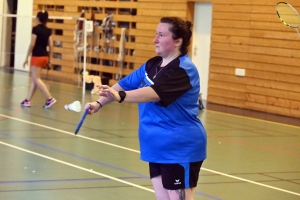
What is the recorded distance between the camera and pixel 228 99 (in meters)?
15.9

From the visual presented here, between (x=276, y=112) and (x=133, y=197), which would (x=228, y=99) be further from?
(x=133, y=197)

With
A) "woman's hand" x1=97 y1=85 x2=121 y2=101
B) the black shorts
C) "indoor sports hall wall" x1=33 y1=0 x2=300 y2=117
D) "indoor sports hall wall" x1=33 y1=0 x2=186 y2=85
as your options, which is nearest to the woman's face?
"woman's hand" x1=97 y1=85 x2=121 y2=101

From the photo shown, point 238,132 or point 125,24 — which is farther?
point 125,24

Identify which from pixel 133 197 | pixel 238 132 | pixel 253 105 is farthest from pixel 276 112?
pixel 133 197

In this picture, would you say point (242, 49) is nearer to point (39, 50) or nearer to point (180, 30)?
point (39, 50)

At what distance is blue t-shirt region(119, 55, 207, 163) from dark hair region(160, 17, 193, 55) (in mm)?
74

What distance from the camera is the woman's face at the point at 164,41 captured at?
4.21 meters

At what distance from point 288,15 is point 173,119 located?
13.3 ft

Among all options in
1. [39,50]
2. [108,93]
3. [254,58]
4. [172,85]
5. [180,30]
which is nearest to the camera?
[108,93]

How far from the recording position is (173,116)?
4.21 m

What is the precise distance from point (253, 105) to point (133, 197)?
30.5ft

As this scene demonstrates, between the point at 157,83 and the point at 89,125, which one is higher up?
the point at 157,83

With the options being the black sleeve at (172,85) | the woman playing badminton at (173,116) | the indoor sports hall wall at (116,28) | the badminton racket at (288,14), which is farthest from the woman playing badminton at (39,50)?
the black sleeve at (172,85)

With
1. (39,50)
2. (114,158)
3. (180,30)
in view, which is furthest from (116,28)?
(180,30)
